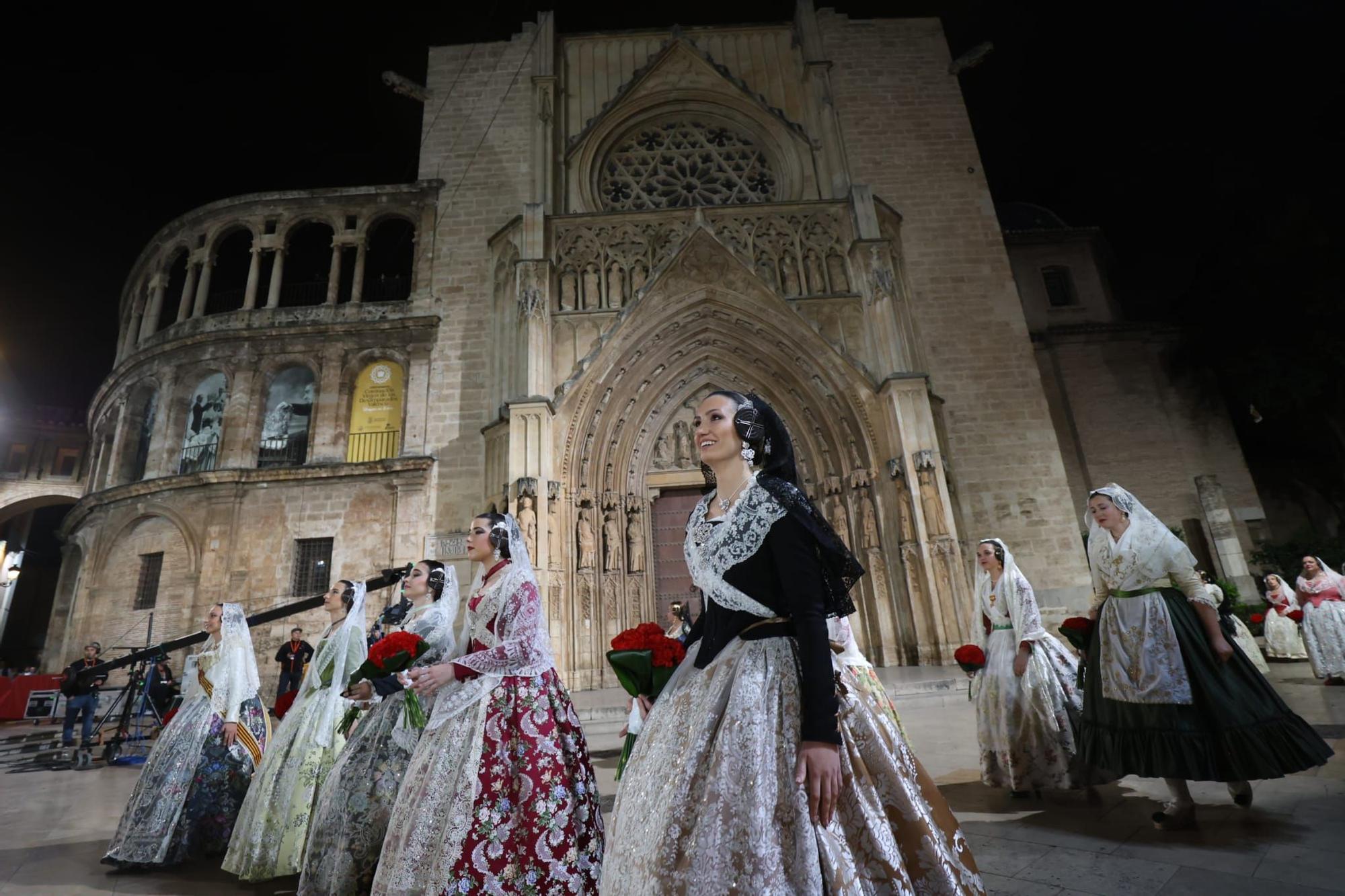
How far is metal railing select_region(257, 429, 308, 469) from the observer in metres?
15.0

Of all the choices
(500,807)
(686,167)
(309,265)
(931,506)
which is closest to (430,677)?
(500,807)

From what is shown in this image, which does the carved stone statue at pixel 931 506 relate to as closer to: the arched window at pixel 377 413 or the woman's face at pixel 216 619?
the woman's face at pixel 216 619

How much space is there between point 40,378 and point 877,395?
36.6m

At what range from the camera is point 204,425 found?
1559 cm

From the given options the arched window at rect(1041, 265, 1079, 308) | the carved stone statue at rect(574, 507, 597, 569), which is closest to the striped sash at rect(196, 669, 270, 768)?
the carved stone statue at rect(574, 507, 597, 569)

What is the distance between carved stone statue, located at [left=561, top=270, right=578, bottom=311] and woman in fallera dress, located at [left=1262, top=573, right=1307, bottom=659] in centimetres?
1484

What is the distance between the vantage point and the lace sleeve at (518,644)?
3012mm

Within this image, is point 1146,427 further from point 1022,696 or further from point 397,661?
→ point 397,661

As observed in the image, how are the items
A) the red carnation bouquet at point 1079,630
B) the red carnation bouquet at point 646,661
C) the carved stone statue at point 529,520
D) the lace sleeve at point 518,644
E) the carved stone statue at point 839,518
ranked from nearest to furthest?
the red carnation bouquet at point 646,661 → the lace sleeve at point 518,644 → the red carnation bouquet at point 1079,630 → the carved stone statue at point 529,520 → the carved stone statue at point 839,518

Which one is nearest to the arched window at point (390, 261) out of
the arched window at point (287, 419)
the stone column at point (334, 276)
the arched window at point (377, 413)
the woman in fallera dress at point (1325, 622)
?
A: the stone column at point (334, 276)

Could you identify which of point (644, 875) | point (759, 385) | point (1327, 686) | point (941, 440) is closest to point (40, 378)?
point (759, 385)

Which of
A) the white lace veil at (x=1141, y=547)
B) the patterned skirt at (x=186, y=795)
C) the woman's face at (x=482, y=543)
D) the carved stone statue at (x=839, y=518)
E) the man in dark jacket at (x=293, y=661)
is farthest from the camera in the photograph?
the carved stone statue at (x=839, y=518)

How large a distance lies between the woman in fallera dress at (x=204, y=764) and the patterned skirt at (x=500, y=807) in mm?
2221

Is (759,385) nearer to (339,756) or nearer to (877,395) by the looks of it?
(877,395)
